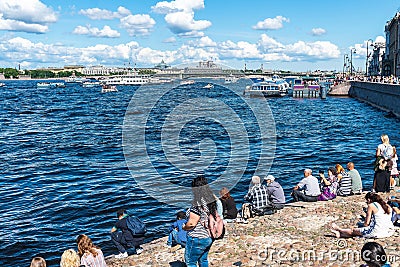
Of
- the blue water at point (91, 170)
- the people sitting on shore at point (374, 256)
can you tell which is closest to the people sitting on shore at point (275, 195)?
the blue water at point (91, 170)

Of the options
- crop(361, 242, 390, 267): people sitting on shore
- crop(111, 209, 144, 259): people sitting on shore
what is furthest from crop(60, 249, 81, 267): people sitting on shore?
crop(361, 242, 390, 267): people sitting on shore

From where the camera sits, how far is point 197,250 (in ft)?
26.2

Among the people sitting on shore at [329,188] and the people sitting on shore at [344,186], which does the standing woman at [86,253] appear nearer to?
the people sitting on shore at [329,188]

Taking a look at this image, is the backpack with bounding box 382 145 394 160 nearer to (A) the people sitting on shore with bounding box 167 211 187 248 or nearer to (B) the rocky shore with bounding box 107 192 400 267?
(B) the rocky shore with bounding box 107 192 400 267

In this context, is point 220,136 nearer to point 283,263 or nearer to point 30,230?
point 30,230

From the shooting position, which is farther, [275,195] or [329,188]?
[329,188]

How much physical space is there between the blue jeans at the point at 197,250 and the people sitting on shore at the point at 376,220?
420cm

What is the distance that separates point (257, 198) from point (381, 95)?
53.0m

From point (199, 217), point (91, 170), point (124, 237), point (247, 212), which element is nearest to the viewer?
point (199, 217)

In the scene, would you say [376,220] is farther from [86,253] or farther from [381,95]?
[381,95]

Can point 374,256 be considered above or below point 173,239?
above

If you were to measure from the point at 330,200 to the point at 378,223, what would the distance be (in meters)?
4.12

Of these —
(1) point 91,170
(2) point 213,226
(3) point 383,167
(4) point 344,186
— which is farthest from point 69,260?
(1) point 91,170

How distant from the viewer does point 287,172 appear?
78.8 feet
